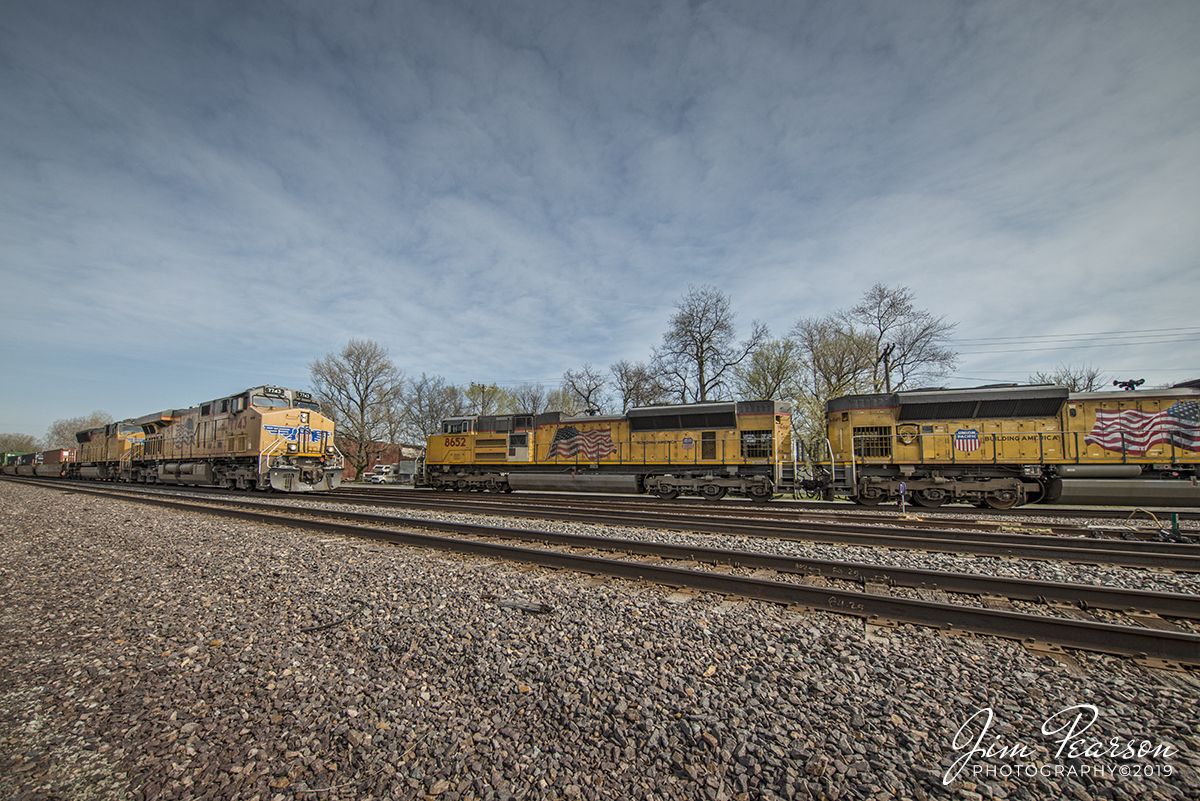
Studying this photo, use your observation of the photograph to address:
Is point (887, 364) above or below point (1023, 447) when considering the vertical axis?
above

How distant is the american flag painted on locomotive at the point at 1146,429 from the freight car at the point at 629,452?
7735 millimetres

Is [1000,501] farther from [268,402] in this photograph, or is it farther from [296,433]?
[268,402]

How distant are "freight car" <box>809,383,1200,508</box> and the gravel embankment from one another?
10.6m

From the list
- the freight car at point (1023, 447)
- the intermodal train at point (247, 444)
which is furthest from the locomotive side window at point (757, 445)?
the intermodal train at point (247, 444)

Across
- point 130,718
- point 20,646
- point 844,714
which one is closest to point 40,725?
point 130,718

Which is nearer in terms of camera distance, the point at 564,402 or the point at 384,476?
the point at 384,476

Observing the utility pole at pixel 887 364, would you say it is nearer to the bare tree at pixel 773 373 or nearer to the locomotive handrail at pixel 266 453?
the bare tree at pixel 773 373

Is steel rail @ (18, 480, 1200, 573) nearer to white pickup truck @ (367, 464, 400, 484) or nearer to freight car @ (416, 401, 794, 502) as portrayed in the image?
freight car @ (416, 401, 794, 502)

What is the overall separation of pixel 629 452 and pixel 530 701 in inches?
584

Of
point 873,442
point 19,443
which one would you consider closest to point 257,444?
point 873,442

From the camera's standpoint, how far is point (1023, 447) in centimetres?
1346

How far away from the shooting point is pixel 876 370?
30.2 m

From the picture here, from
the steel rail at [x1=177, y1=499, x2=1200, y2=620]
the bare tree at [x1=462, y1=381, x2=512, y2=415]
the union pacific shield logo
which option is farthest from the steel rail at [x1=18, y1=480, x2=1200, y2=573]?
the bare tree at [x1=462, y1=381, x2=512, y2=415]

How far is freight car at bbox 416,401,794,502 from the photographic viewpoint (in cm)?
1598
